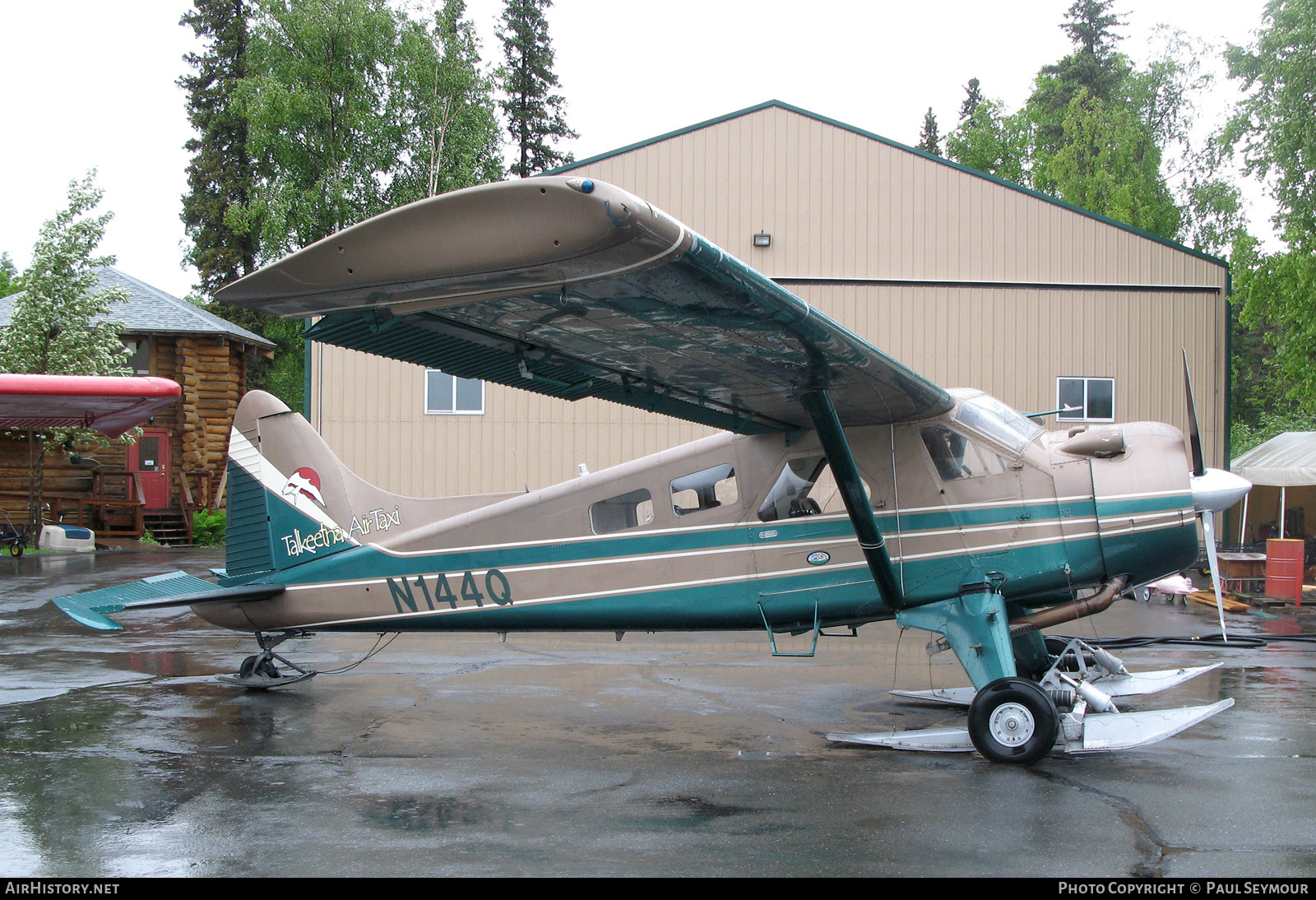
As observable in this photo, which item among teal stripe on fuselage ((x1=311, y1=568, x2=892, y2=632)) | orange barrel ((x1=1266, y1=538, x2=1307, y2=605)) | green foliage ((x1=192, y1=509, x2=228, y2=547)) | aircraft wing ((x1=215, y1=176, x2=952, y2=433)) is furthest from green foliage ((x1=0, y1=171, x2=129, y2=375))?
orange barrel ((x1=1266, y1=538, x2=1307, y2=605))

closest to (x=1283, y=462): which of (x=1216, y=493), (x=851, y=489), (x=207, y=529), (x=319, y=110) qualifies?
(x=1216, y=493)

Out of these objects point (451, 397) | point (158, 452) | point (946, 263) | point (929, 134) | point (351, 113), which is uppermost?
point (929, 134)

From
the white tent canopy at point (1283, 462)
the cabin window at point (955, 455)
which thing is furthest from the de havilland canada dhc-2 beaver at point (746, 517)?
the white tent canopy at point (1283, 462)

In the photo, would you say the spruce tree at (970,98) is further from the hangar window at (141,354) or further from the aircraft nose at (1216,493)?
the aircraft nose at (1216,493)

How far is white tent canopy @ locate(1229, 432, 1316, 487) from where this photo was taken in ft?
65.5

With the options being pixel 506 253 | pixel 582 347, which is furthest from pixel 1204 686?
pixel 506 253

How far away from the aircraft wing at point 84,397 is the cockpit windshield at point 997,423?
12.8 m

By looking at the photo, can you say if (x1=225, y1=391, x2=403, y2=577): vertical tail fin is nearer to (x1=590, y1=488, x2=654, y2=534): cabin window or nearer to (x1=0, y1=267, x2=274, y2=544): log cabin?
(x1=590, y1=488, x2=654, y2=534): cabin window

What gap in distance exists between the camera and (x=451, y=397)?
17438mm

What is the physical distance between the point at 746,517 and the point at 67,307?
79.1 ft

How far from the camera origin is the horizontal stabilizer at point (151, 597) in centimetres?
761

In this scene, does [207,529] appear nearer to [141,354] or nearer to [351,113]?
[141,354]

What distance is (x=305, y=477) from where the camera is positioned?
862 centimetres

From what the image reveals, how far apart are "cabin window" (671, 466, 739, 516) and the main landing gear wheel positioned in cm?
229
